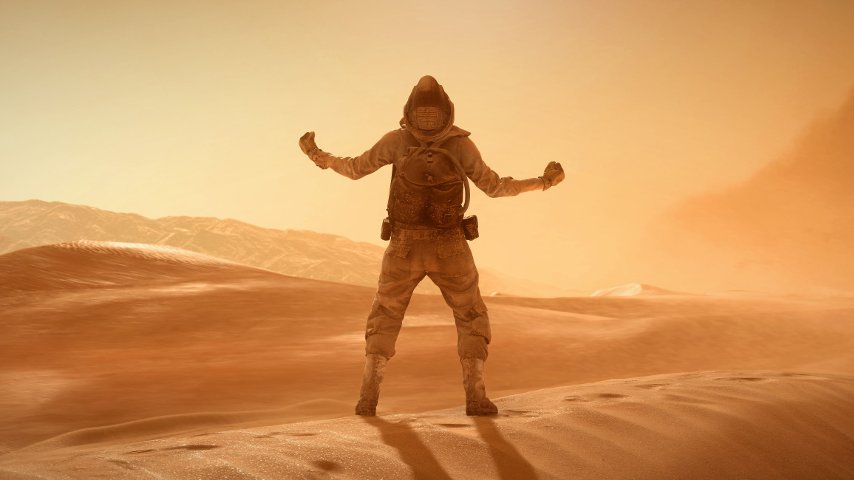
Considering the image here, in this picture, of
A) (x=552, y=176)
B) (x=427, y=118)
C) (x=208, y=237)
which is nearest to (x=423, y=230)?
(x=427, y=118)

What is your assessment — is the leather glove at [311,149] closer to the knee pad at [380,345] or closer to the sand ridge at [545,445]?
the knee pad at [380,345]

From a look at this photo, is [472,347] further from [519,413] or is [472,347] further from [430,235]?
[430,235]

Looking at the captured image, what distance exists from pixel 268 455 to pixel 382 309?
148 centimetres

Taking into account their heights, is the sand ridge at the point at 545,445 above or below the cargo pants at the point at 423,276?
below

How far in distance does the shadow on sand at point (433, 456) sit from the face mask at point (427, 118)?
1678 millimetres

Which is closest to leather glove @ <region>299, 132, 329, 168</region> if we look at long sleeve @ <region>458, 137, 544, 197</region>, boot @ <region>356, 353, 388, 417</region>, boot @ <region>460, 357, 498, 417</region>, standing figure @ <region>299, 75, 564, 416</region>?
standing figure @ <region>299, 75, 564, 416</region>

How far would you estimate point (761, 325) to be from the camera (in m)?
9.87

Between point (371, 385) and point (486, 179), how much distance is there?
1336mm

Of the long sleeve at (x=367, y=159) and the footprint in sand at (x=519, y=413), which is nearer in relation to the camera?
the footprint in sand at (x=519, y=413)

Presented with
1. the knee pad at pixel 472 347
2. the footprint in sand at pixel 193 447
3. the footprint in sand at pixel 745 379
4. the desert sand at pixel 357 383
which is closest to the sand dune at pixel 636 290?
the desert sand at pixel 357 383

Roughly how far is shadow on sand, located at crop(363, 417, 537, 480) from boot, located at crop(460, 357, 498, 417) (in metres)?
0.48

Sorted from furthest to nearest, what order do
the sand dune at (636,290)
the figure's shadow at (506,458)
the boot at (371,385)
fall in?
the sand dune at (636,290) < the boot at (371,385) < the figure's shadow at (506,458)

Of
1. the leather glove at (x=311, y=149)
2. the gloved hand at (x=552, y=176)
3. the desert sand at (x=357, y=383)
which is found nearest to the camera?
the desert sand at (x=357, y=383)

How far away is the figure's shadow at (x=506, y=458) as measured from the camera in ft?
9.14
